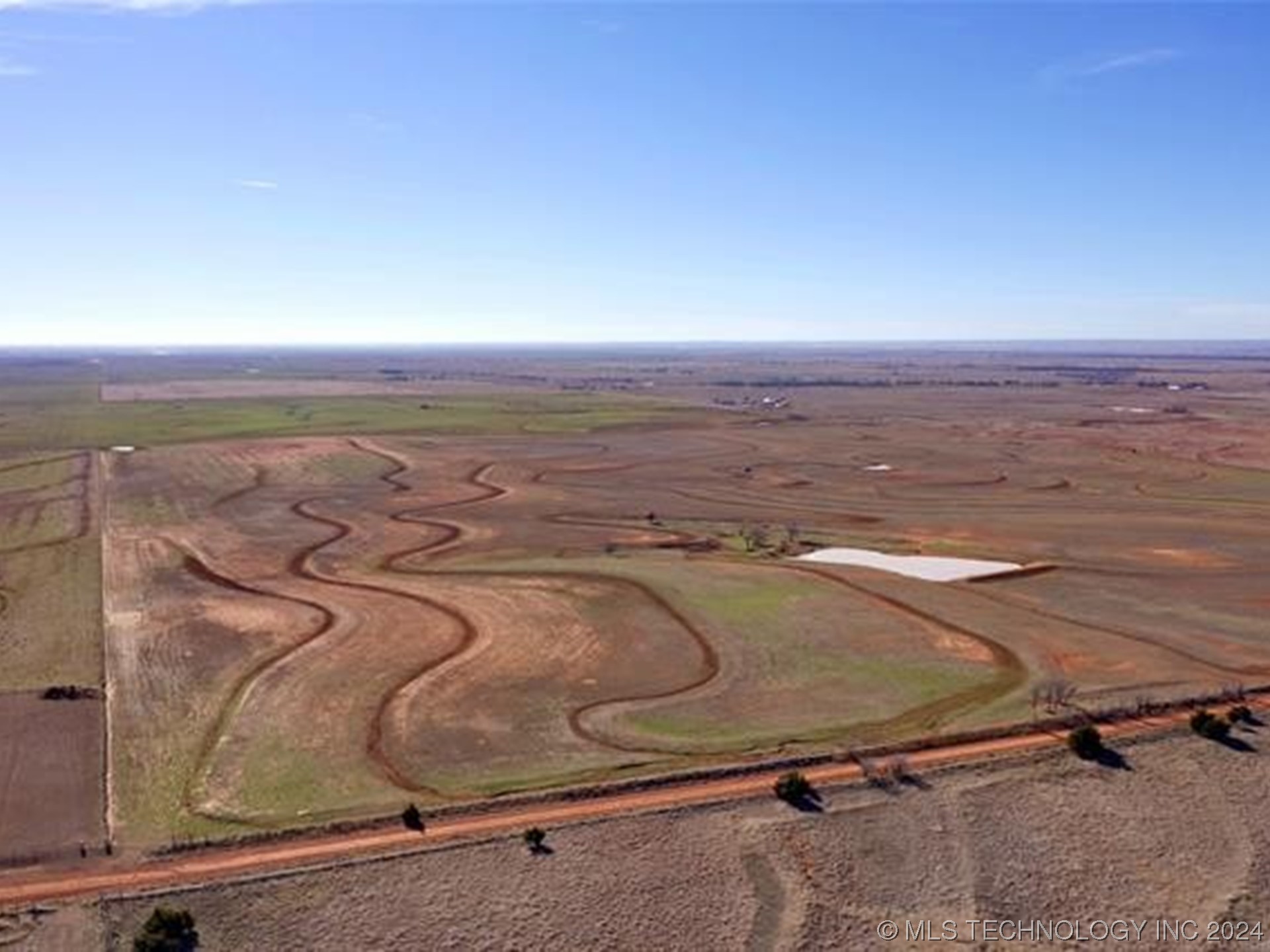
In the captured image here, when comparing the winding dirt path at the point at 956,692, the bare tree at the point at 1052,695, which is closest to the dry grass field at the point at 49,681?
the winding dirt path at the point at 956,692

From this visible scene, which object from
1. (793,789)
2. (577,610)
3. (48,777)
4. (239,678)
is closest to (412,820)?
(793,789)

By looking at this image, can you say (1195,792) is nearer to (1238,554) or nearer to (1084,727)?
(1084,727)

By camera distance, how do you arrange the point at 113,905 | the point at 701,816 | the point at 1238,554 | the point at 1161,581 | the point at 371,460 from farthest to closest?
1. the point at 371,460
2. the point at 1238,554
3. the point at 1161,581
4. the point at 701,816
5. the point at 113,905

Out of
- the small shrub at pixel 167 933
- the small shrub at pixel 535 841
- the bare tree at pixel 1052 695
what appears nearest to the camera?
the small shrub at pixel 167 933

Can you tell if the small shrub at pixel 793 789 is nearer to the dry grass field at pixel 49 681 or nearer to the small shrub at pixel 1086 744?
the small shrub at pixel 1086 744

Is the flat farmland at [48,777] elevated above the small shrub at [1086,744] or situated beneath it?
situated beneath

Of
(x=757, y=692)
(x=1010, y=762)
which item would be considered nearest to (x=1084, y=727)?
(x=1010, y=762)

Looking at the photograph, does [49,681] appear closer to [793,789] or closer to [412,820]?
[412,820]
